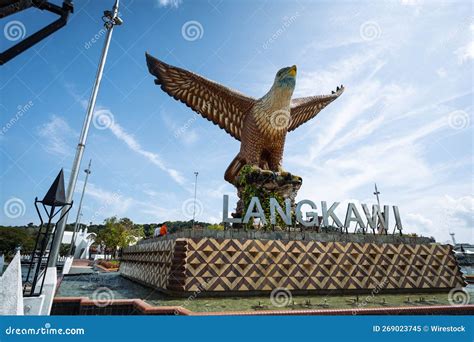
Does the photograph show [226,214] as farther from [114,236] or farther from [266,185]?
[114,236]

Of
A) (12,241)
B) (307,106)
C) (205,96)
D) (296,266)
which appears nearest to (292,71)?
(307,106)

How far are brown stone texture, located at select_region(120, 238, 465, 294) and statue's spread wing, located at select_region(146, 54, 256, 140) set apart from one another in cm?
863

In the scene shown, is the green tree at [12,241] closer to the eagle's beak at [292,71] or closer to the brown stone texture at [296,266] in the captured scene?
the brown stone texture at [296,266]

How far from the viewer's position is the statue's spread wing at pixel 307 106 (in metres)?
19.8

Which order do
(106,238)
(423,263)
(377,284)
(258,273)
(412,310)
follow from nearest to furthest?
(412,310) < (258,273) < (377,284) < (423,263) < (106,238)

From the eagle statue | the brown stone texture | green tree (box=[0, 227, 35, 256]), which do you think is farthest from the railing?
green tree (box=[0, 227, 35, 256])

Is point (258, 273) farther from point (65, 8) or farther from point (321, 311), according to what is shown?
point (65, 8)

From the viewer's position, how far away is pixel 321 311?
7.86 m

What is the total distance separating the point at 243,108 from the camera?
18031mm

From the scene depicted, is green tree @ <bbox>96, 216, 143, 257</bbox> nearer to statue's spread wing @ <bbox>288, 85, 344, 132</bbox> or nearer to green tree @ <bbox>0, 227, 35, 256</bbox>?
green tree @ <bbox>0, 227, 35, 256</bbox>

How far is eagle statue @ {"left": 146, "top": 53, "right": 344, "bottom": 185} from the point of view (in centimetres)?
1633

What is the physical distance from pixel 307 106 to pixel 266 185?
8.06 meters
